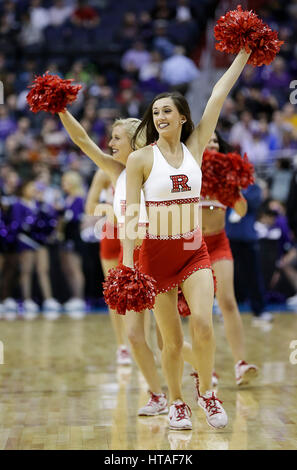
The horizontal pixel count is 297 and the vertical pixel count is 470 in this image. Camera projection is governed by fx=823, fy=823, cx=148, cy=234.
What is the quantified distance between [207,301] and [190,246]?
1.06 feet

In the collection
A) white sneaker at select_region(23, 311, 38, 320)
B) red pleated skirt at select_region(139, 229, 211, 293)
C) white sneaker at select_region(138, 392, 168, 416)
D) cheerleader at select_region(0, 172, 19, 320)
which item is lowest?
white sneaker at select_region(138, 392, 168, 416)

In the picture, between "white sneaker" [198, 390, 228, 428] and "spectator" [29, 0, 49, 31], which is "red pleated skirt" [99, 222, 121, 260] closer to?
"white sneaker" [198, 390, 228, 428]

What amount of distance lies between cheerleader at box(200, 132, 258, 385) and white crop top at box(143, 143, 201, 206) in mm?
1392

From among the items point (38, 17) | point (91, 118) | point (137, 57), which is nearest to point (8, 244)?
point (91, 118)

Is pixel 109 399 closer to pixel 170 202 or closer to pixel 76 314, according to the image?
pixel 170 202

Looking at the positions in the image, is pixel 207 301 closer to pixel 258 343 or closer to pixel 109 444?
pixel 109 444

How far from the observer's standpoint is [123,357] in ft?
22.5

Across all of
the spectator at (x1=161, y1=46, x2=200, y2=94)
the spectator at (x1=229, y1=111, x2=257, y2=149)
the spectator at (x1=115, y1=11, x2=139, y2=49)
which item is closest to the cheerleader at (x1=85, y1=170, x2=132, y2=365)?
the spectator at (x1=229, y1=111, x2=257, y2=149)

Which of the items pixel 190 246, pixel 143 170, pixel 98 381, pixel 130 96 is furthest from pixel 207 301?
pixel 130 96

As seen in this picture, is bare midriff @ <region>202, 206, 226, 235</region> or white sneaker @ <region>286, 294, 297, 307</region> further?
white sneaker @ <region>286, 294, 297, 307</region>

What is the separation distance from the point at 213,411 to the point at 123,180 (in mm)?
1651

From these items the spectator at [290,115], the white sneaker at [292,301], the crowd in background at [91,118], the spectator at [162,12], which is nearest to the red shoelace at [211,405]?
the crowd in background at [91,118]

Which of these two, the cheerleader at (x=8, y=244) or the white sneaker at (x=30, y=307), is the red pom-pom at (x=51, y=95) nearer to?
the cheerleader at (x=8, y=244)

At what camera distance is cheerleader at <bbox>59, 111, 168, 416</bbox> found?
476cm
